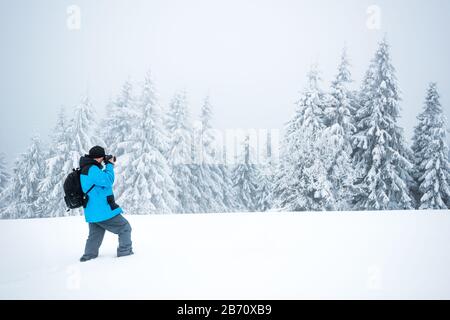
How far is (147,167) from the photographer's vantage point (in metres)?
24.8

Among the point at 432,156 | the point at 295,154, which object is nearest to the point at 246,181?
the point at 295,154

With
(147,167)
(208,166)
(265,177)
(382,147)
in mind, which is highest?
(382,147)

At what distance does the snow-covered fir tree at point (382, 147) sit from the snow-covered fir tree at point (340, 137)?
0.84m

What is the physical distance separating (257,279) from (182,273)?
1.06 m

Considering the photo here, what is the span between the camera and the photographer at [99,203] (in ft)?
17.7

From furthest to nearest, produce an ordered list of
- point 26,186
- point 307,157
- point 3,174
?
point 3,174, point 26,186, point 307,157

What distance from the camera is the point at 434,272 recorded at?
4758 mm

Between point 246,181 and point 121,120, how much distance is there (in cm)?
1587

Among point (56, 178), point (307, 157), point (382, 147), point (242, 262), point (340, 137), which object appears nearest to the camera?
point (242, 262)

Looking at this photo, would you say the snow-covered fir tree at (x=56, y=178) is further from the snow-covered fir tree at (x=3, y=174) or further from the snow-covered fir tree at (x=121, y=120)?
the snow-covered fir tree at (x=3, y=174)

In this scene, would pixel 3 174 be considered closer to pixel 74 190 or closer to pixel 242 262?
pixel 74 190

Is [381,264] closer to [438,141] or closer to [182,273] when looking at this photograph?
[182,273]

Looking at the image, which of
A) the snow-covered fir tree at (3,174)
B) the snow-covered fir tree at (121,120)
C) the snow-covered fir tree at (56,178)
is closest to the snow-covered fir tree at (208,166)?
the snow-covered fir tree at (121,120)
